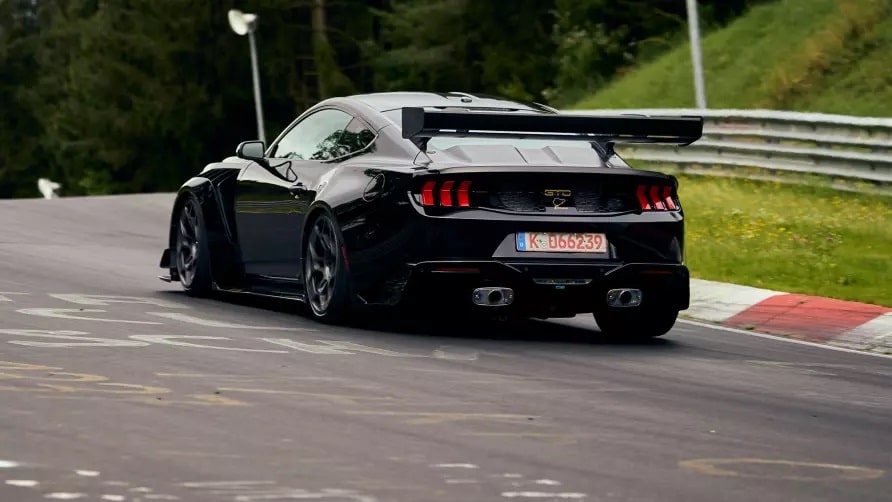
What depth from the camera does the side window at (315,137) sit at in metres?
12.0

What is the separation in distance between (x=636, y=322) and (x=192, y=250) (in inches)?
128

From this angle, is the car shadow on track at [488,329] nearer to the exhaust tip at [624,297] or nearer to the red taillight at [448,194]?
the exhaust tip at [624,297]

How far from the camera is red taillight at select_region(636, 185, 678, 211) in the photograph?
36.7 ft

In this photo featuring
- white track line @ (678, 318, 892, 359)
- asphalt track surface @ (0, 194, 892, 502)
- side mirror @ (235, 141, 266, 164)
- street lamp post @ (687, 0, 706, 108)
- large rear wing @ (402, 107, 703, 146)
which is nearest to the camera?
asphalt track surface @ (0, 194, 892, 502)

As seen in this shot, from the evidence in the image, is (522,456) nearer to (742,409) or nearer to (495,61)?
(742,409)

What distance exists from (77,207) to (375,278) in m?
13.7

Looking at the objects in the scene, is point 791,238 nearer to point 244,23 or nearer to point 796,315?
point 796,315

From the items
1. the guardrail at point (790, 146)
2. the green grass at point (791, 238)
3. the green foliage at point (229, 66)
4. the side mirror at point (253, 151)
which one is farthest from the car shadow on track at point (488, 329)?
the green foliage at point (229, 66)

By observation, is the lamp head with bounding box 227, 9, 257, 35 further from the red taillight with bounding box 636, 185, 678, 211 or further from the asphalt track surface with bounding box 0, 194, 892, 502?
the red taillight with bounding box 636, 185, 678, 211

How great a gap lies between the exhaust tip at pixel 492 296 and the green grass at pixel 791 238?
3.87m

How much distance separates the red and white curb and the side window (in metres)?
2.94

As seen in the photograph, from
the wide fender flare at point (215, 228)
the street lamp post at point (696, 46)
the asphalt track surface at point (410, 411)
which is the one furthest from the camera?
the street lamp post at point (696, 46)

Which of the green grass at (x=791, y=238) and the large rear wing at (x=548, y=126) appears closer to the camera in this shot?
the large rear wing at (x=548, y=126)

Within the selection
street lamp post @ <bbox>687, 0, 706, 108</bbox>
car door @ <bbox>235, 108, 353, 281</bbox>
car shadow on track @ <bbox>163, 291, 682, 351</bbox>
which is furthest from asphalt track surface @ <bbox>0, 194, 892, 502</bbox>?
street lamp post @ <bbox>687, 0, 706, 108</bbox>
